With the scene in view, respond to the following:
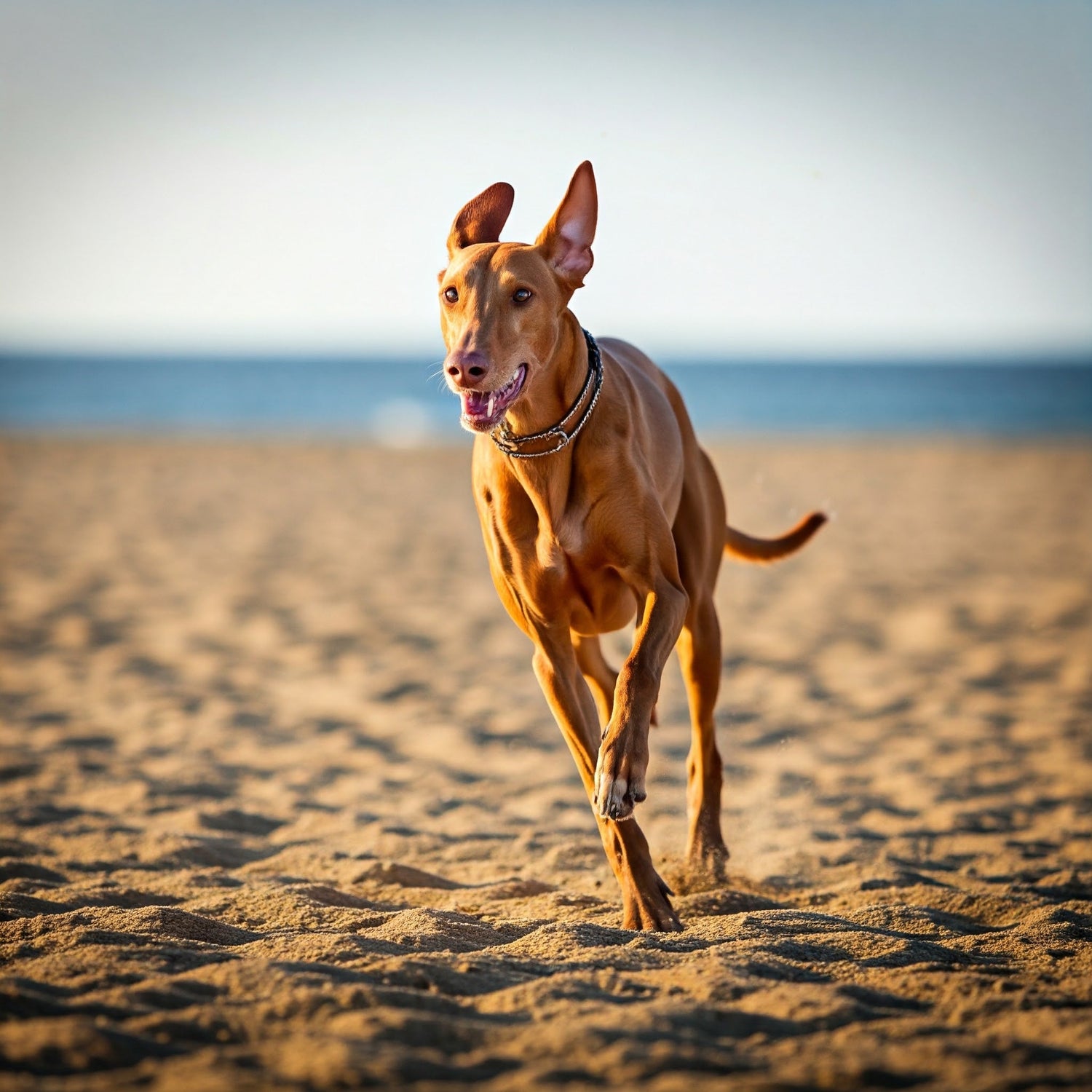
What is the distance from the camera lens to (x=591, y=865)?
4.75 metres

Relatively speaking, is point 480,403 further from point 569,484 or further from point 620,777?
point 620,777

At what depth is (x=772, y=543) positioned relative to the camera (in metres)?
5.33

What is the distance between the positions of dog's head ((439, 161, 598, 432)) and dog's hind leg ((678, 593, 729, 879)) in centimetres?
129

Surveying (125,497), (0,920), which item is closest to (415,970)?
(0,920)

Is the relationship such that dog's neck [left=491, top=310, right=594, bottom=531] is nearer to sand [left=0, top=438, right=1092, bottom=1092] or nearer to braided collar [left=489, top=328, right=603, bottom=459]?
braided collar [left=489, top=328, right=603, bottom=459]

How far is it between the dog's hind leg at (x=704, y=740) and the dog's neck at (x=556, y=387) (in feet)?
3.49

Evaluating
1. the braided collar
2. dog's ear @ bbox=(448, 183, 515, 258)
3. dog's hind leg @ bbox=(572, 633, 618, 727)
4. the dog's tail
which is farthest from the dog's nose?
the dog's tail

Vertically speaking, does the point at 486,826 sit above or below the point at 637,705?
below

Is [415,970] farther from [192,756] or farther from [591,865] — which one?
[192,756]

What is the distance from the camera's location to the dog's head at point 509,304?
11.0ft

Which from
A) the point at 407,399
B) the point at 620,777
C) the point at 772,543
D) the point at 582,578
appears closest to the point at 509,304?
the point at 582,578

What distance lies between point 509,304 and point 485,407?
1.00 feet

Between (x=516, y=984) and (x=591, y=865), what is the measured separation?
5.91ft

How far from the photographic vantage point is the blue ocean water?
3097 cm
